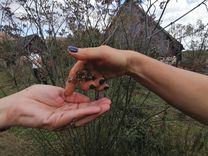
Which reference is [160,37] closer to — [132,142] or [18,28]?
[132,142]

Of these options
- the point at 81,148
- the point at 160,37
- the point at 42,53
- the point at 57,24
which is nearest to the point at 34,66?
the point at 42,53

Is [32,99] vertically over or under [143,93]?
over

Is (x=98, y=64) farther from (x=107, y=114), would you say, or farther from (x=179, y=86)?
(x=107, y=114)

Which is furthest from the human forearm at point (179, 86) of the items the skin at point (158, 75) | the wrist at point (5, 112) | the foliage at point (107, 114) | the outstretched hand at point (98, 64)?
the foliage at point (107, 114)

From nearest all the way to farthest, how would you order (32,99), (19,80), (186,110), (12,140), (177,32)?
(186,110)
(32,99)
(177,32)
(19,80)
(12,140)

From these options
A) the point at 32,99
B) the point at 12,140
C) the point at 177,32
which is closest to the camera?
the point at 32,99

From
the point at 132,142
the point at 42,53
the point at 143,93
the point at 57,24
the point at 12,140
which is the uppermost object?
the point at 57,24

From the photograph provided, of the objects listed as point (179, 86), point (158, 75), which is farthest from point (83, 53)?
point (179, 86)

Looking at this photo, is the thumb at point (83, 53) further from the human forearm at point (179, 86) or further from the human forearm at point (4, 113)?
the human forearm at point (4, 113)
